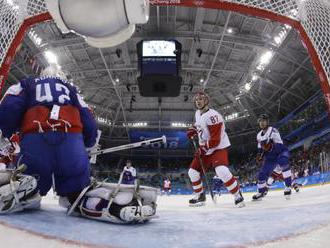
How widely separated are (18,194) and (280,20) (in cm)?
284

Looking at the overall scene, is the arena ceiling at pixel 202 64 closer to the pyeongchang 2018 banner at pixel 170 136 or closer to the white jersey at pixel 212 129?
the pyeongchang 2018 banner at pixel 170 136

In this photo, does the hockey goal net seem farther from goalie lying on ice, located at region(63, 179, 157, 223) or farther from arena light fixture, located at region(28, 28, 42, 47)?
arena light fixture, located at region(28, 28, 42, 47)

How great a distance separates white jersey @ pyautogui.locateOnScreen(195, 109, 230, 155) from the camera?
3672 mm

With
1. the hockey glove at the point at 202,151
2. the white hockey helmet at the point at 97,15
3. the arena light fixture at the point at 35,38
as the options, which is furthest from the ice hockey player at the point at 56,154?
the arena light fixture at the point at 35,38

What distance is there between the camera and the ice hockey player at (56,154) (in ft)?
5.88

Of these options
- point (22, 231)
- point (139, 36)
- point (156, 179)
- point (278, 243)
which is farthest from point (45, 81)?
point (156, 179)

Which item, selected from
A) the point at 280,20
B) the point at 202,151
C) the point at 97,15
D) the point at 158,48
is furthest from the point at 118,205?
the point at 158,48

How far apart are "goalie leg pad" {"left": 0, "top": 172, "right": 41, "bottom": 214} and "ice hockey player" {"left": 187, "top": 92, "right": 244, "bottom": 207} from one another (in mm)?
2123

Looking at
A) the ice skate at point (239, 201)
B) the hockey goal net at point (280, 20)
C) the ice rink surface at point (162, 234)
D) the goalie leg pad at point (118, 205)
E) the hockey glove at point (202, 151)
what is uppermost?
the hockey goal net at point (280, 20)

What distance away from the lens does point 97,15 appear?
0.83 meters

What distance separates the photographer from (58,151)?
198 centimetres

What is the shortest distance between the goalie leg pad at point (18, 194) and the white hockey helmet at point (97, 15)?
108cm

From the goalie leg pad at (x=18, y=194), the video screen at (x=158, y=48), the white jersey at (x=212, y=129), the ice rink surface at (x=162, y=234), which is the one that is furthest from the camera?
the video screen at (x=158, y=48)

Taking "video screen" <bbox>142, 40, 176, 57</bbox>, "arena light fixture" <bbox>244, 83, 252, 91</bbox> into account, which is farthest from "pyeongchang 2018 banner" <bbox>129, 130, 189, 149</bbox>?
"video screen" <bbox>142, 40, 176, 57</bbox>
